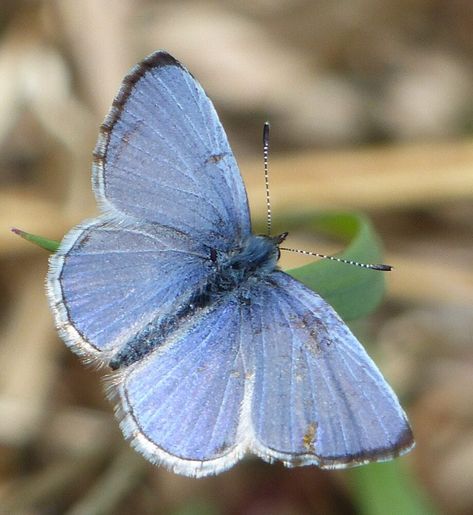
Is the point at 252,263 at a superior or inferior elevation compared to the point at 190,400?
superior

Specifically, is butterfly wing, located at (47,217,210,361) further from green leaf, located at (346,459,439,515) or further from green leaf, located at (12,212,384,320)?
green leaf, located at (346,459,439,515)


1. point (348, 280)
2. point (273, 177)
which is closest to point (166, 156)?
point (348, 280)

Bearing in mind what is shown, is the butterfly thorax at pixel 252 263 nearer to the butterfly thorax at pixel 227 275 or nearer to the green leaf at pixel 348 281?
the butterfly thorax at pixel 227 275

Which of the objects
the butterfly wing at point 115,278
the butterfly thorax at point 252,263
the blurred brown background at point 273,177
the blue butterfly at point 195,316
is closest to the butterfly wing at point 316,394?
the blue butterfly at point 195,316

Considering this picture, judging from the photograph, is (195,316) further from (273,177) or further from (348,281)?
(273,177)

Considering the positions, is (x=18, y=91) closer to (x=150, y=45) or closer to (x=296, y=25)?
(x=150, y=45)

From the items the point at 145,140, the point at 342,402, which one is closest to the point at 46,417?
the point at 145,140
